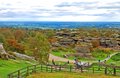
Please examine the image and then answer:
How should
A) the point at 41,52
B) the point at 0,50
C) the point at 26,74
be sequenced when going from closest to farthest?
1. the point at 26,74
2. the point at 0,50
3. the point at 41,52

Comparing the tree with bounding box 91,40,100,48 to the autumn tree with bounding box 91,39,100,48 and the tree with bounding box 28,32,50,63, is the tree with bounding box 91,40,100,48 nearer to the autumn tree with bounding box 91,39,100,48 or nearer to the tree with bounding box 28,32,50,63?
the autumn tree with bounding box 91,39,100,48

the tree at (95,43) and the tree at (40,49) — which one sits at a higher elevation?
the tree at (40,49)

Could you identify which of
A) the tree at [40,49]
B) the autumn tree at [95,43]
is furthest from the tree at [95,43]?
the tree at [40,49]

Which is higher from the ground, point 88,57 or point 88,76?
point 88,76

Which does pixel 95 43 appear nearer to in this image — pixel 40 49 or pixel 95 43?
pixel 95 43

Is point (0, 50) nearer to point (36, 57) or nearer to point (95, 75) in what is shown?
point (36, 57)

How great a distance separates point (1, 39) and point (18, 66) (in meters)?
30.8

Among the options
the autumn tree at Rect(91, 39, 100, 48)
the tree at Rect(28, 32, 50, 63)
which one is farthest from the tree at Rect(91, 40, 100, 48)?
the tree at Rect(28, 32, 50, 63)

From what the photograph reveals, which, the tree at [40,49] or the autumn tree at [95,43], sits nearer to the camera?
the tree at [40,49]

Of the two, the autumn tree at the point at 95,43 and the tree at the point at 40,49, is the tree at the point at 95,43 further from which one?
the tree at the point at 40,49

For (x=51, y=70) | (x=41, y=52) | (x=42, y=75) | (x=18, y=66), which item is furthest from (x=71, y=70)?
(x=41, y=52)

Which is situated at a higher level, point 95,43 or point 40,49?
point 40,49

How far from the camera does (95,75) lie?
113 ft

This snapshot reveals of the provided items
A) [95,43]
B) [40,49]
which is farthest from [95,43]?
[40,49]
